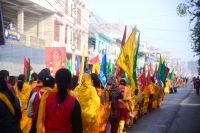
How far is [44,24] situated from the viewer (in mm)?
28453

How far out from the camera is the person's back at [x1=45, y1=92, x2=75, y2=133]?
450 cm

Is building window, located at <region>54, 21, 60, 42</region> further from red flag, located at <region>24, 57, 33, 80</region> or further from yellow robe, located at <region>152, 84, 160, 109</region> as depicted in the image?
red flag, located at <region>24, 57, 33, 80</region>

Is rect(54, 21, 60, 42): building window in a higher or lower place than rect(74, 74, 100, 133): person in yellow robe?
higher

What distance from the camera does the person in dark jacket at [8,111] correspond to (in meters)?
4.81

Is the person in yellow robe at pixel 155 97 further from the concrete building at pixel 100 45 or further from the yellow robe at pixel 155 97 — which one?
the concrete building at pixel 100 45

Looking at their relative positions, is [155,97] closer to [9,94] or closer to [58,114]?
[9,94]

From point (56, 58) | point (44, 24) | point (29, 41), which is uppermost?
point (44, 24)

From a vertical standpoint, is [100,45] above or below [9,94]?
above

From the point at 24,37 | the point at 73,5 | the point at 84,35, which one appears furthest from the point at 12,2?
the point at 84,35

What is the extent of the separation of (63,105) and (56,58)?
12055 mm

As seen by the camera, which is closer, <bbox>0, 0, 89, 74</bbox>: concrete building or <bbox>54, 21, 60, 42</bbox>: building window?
<bbox>0, 0, 89, 74</bbox>: concrete building

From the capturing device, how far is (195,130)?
12281 millimetres

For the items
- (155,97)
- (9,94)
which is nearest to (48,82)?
(9,94)

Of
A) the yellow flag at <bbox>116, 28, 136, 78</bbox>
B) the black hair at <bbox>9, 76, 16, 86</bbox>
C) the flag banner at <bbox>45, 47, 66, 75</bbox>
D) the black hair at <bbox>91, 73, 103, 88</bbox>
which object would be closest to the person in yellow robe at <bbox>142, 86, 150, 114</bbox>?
the flag banner at <bbox>45, 47, 66, 75</bbox>
